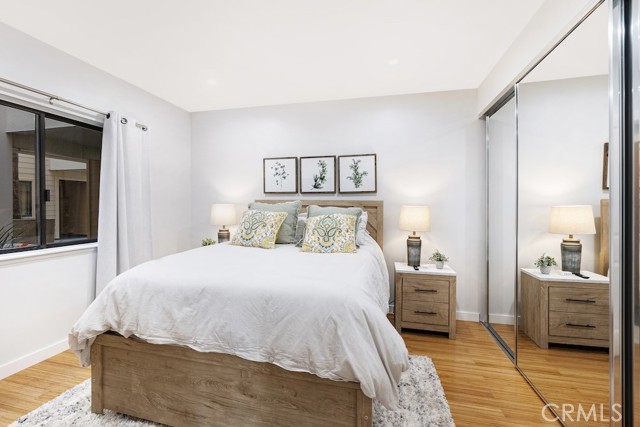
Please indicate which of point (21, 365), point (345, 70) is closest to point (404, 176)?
point (345, 70)

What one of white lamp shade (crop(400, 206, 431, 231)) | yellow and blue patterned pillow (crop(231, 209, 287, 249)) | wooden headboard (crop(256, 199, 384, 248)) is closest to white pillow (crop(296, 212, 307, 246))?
yellow and blue patterned pillow (crop(231, 209, 287, 249))

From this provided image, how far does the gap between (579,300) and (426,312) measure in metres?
1.50

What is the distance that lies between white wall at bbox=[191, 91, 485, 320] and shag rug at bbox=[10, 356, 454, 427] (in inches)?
63.0

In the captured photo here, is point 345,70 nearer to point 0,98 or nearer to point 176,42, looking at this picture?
point 176,42

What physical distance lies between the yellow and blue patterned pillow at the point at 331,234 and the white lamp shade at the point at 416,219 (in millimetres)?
655

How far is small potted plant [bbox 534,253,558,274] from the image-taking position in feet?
5.56

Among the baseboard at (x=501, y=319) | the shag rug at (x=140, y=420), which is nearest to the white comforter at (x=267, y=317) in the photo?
the shag rug at (x=140, y=420)

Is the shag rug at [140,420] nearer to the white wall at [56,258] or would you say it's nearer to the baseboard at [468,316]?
the white wall at [56,258]

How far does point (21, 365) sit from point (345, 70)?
3.61 m

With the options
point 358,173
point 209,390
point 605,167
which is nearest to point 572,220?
point 605,167

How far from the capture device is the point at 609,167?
4.16 ft

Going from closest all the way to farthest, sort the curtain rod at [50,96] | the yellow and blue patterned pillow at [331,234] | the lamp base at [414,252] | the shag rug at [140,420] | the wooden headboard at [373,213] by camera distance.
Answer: the shag rug at [140,420]
the curtain rod at [50,96]
the yellow and blue patterned pillow at [331,234]
the lamp base at [414,252]
the wooden headboard at [373,213]

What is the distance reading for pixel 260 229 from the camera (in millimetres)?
2754

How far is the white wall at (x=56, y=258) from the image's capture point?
2.14 metres
